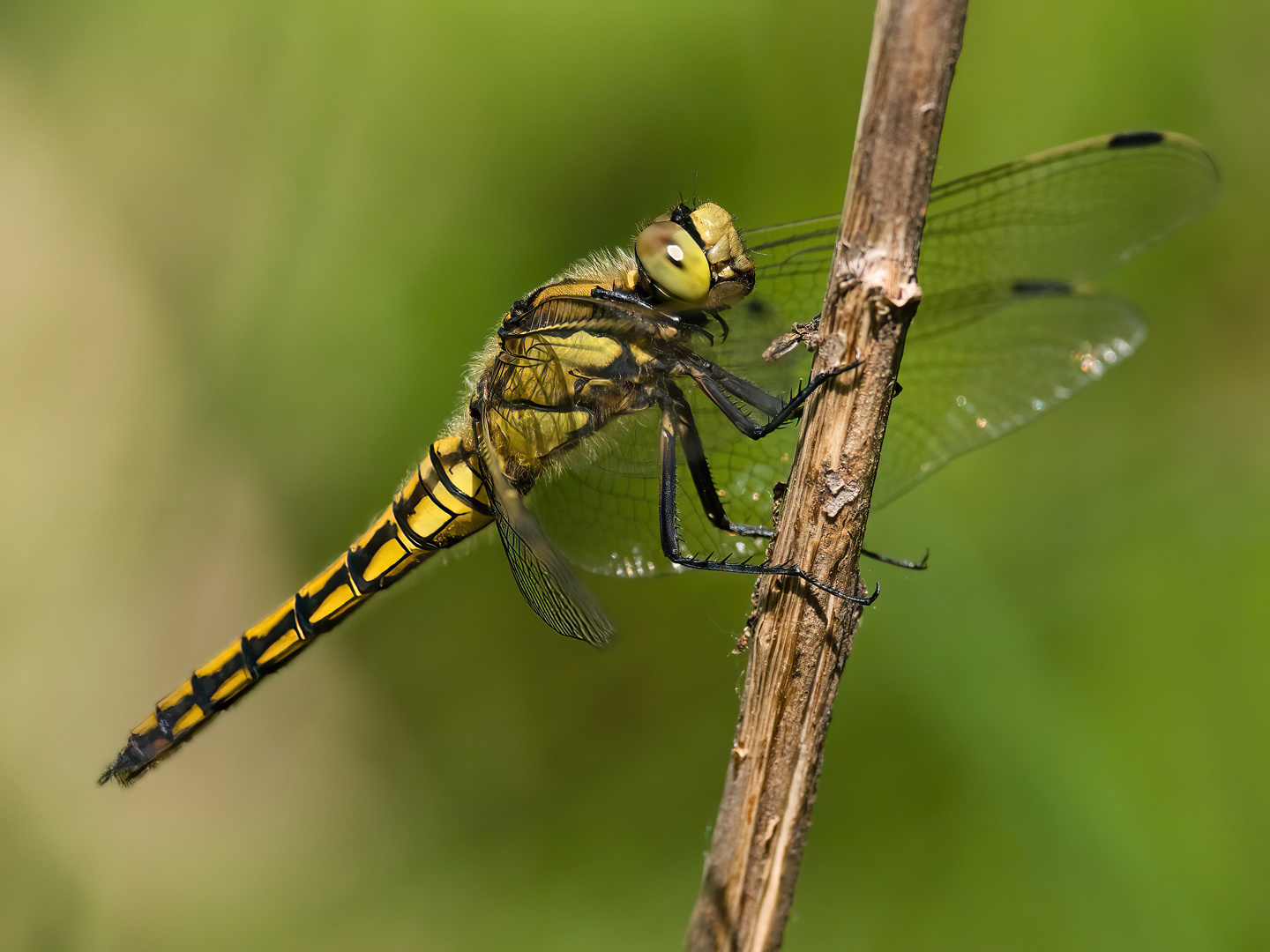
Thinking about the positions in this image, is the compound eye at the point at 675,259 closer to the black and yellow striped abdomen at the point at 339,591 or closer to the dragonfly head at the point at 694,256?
the dragonfly head at the point at 694,256

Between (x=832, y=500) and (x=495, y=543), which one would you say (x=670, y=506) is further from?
(x=495, y=543)

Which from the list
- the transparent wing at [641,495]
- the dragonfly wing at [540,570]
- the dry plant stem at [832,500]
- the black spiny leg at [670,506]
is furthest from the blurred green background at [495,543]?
the dry plant stem at [832,500]

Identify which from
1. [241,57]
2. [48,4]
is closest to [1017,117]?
[241,57]

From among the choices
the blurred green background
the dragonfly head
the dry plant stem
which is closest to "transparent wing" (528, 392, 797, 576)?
the dragonfly head

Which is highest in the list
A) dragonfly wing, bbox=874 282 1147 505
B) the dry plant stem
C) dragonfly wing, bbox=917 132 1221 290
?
dragonfly wing, bbox=917 132 1221 290

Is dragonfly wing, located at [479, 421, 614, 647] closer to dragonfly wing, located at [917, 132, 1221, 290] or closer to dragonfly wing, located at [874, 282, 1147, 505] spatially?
dragonfly wing, located at [874, 282, 1147, 505]
